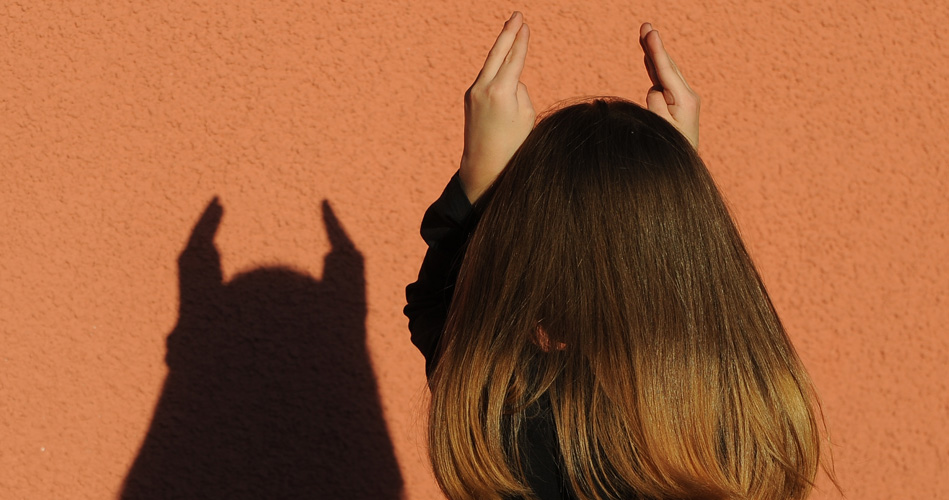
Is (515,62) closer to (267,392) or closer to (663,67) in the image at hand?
(663,67)

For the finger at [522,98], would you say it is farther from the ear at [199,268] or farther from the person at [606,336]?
the ear at [199,268]

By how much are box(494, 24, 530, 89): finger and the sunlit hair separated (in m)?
0.07

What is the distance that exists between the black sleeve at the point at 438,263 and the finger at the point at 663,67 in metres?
0.25

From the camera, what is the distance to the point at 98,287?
4.71 ft

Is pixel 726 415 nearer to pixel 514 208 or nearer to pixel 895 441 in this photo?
pixel 514 208

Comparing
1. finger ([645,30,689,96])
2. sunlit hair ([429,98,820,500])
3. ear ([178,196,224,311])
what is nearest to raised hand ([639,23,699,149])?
finger ([645,30,689,96])

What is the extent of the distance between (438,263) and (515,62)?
242 millimetres

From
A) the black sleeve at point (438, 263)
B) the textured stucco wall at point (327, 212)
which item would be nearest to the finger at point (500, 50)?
the black sleeve at point (438, 263)

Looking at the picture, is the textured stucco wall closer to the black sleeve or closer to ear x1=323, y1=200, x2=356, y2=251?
ear x1=323, y1=200, x2=356, y2=251

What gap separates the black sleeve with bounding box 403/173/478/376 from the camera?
80 cm

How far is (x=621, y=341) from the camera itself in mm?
701

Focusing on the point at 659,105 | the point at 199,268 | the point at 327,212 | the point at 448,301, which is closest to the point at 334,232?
the point at 327,212

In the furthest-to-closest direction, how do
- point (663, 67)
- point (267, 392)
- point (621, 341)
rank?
point (267, 392) → point (663, 67) → point (621, 341)

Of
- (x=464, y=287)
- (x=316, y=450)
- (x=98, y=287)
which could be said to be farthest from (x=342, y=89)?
(x=464, y=287)
